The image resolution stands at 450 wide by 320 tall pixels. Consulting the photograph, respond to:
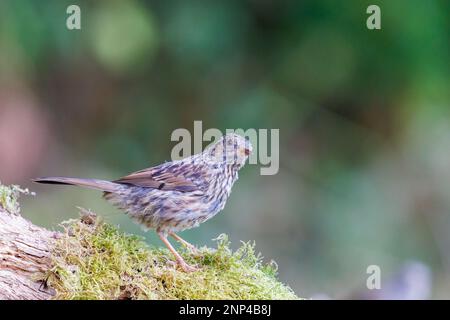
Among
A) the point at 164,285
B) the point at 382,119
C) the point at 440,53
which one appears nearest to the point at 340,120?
the point at 382,119

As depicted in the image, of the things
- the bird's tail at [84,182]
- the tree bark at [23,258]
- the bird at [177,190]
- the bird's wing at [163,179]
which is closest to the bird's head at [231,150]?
the bird at [177,190]

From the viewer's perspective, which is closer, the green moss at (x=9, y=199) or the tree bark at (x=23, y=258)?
the tree bark at (x=23, y=258)

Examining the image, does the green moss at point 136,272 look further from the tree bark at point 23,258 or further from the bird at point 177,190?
the bird at point 177,190

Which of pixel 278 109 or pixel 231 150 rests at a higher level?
pixel 278 109

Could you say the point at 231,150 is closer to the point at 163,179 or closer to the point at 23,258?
the point at 163,179

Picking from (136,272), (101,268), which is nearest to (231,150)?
(136,272)
